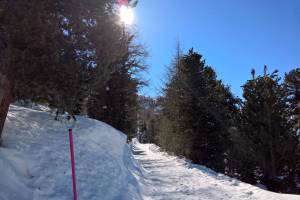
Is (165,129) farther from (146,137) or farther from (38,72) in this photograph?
(146,137)

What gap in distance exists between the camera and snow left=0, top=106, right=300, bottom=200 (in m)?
6.25

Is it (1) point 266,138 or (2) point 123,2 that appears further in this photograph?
(1) point 266,138

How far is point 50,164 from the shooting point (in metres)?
7.38

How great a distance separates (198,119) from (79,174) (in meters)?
11.3

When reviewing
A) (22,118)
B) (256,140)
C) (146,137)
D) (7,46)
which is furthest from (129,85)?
(146,137)

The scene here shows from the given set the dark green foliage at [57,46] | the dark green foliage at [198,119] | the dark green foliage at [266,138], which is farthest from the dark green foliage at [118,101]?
the dark green foliage at [57,46]

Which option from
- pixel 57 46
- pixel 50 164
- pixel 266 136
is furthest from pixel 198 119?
pixel 57 46

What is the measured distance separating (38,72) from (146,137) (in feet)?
233

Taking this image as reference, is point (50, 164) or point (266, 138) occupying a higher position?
point (266, 138)

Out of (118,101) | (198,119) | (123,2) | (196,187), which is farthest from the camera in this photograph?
(118,101)

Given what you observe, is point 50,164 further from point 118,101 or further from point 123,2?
point 118,101

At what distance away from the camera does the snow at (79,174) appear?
6.25m

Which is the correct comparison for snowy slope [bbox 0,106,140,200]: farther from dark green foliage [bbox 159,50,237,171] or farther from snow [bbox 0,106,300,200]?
dark green foliage [bbox 159,50,237,171]

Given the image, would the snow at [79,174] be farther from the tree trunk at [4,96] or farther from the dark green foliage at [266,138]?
the dark green foliage at [266,138]
